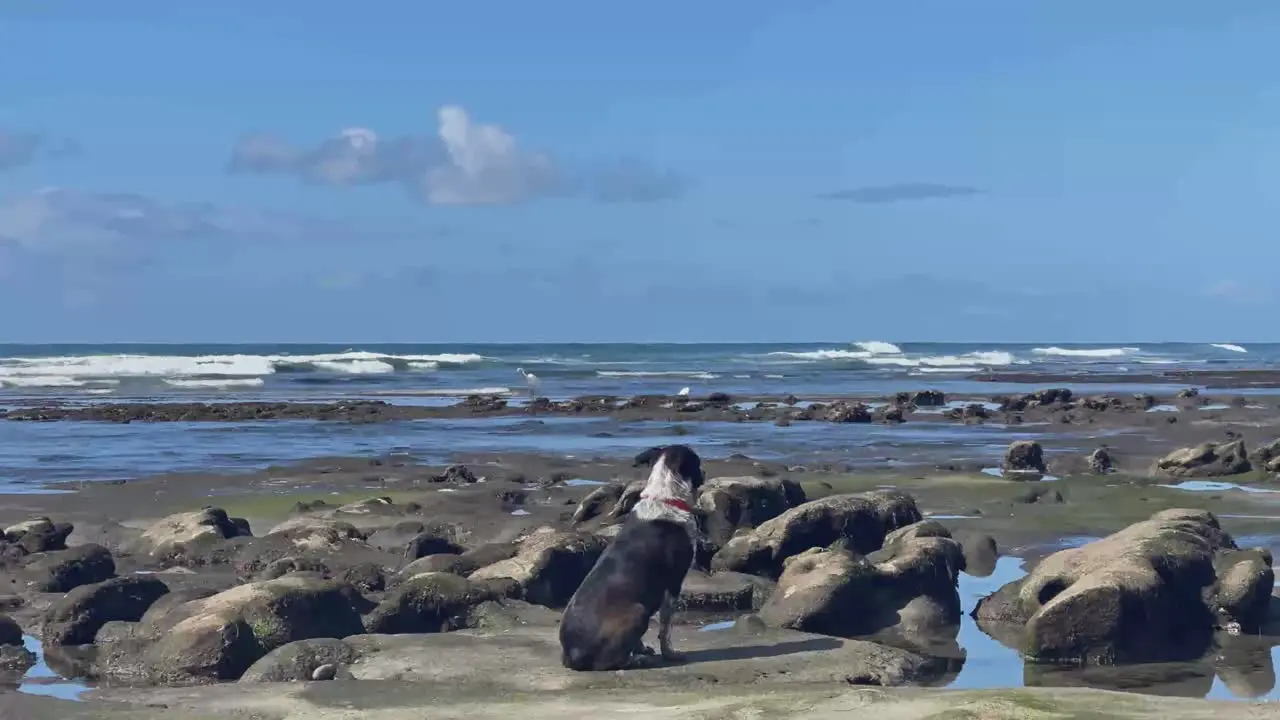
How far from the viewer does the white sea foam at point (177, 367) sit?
76.1 metres

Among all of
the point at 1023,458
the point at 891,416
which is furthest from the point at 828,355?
the point at 1023,458

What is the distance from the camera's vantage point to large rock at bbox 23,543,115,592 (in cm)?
1480

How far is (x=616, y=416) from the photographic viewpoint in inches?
1692

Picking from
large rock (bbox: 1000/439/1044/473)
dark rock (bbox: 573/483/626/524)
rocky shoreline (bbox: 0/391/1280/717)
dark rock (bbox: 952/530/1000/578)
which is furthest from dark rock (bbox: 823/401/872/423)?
dark rock (bbox: 952/530/1000/578)

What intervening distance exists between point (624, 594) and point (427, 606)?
8.99 feet

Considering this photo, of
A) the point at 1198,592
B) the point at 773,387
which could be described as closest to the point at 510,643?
the point at 1198,592

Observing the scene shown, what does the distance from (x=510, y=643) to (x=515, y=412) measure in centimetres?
3432

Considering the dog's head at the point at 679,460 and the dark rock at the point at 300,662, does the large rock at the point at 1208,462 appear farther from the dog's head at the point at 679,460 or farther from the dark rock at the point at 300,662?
the dark rock at the point at 300,662

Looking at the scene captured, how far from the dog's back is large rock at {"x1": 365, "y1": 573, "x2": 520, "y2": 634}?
7.65 feet

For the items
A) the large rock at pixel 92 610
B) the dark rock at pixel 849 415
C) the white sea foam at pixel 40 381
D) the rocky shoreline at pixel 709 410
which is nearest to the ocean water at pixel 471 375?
the white sea foam at pixel 40 381

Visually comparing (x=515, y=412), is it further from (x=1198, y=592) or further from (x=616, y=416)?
(x=1198, y=592)

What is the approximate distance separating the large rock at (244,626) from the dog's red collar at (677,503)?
300 centimetres

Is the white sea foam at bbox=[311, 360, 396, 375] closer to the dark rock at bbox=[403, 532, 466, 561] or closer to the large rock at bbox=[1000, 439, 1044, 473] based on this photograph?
the large rock at bbox=[1000, 439, 1044, 473]

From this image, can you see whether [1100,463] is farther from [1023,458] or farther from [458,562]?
[458,562]
